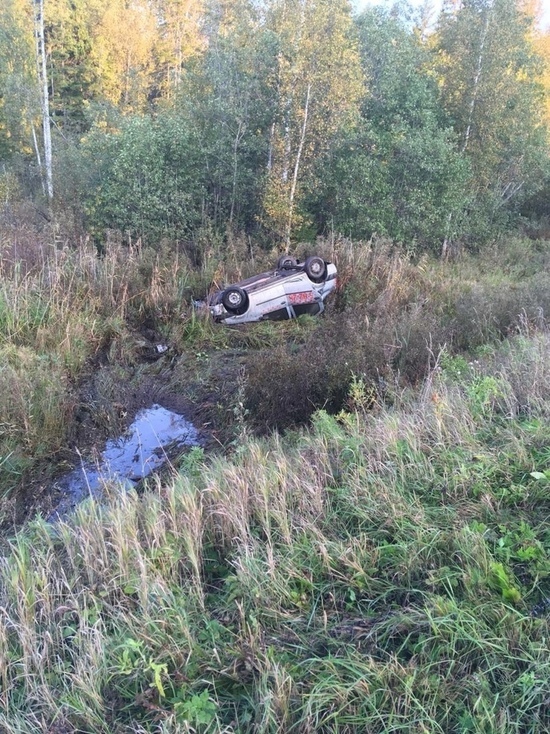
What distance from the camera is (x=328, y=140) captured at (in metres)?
10.6

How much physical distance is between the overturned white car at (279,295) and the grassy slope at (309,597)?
421 cm

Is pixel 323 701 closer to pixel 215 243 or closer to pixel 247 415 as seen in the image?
pixel 247 415

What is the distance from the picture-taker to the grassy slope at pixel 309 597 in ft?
6.08

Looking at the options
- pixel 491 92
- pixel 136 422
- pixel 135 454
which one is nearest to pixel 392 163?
pixel 491 92

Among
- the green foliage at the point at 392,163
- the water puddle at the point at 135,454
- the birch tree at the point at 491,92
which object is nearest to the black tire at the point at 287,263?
the water puddle at the point at 135,454

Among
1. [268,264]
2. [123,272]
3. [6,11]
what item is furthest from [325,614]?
[6,11]

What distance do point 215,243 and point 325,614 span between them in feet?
26.7

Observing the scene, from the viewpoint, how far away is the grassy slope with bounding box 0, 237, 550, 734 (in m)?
1.85

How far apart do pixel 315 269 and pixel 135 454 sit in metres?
4.09

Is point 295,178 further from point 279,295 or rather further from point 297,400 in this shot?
point 297,400

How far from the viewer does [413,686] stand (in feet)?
6.06

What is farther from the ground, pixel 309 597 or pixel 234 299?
pixel 309 597

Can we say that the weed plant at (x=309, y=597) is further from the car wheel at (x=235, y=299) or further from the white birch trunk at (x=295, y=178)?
the white birch trunk at (x=295, y=178)

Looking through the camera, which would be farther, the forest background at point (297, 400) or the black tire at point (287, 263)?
the black tire at point (287, 263)
